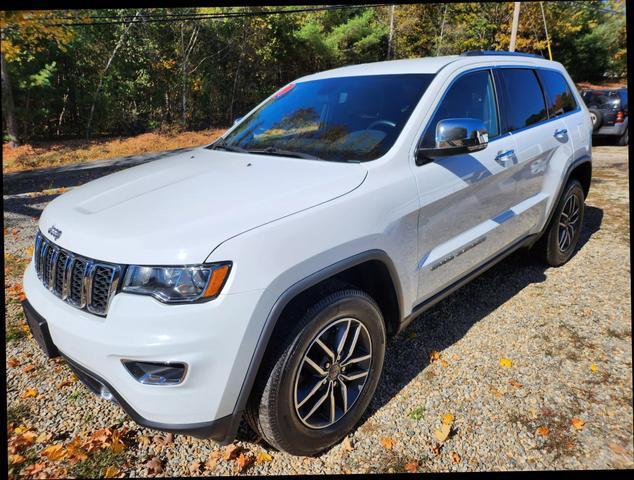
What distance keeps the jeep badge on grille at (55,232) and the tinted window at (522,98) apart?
3071 mm

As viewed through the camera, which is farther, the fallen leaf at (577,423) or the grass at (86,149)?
the grass at (86,149)

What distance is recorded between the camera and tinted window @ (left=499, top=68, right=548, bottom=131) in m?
3.39

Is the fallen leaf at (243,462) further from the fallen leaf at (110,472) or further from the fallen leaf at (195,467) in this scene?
the fallen leaf at (110,472)

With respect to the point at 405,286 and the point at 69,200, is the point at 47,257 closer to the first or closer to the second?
the point at 69,200

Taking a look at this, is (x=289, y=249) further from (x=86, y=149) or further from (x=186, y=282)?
(x=86, y=149)

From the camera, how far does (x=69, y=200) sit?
245 centimetres

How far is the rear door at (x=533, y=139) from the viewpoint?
11.0 feet

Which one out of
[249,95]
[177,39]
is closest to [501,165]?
Answer: [177,39]

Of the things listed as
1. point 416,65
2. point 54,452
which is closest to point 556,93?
point 416,65

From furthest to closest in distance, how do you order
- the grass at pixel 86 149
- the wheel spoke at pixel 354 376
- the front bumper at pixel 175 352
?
the grass at pixel 86 149
the wheel spoke at pixel 354 376
the front bumper at pixel 175 352

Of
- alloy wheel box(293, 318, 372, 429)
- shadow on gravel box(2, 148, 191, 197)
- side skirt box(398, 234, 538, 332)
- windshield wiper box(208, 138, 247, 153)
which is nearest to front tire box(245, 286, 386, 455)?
alloy wheel box(293, 318, 372, 429)

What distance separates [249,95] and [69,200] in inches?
862

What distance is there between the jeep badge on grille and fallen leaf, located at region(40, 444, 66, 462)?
113 centimetres

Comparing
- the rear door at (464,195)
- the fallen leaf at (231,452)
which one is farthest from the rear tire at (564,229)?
the fallen leaf at (231,452)
